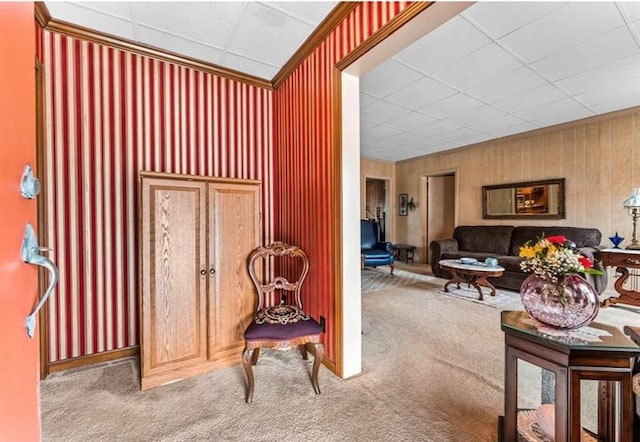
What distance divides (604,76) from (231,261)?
4.30 meters

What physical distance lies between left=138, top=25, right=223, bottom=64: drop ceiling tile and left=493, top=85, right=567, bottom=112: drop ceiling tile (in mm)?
3530

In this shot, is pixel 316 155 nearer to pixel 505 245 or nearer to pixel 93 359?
pixel 93 359

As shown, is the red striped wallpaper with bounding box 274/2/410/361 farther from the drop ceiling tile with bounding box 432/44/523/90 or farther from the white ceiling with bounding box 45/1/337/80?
the drop ceiling tile with bounding box 432/44/523/90

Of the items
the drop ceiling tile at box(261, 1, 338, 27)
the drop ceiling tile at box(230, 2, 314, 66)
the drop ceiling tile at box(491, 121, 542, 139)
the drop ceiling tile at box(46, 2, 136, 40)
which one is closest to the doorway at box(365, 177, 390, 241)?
the drop ceiling tile at box(491, 121, 542, 139)

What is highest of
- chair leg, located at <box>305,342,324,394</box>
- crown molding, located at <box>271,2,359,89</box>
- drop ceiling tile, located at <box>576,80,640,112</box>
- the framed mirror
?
drop ceiling tile, located at <box>576,80,640,112</box>

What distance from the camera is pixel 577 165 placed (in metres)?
4.56

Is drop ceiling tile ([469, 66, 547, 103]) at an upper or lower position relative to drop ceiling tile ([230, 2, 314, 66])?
upper

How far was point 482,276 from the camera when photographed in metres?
4.07

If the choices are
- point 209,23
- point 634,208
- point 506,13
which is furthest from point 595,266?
point 209,23

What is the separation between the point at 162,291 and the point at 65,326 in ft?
3.35

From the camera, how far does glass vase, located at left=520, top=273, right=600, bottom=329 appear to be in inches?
45.4

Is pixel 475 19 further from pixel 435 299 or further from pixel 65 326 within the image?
pixel 65 326

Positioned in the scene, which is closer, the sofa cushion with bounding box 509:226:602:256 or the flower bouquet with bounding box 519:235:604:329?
the flower bouquet with bounding box 519:235:604:329

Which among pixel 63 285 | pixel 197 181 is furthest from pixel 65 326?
pixel 197 181
